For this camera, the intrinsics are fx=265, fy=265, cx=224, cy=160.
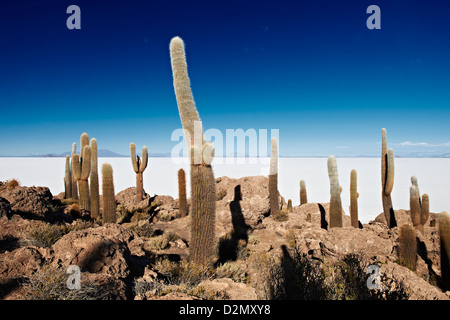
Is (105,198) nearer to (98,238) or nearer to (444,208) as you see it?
(98,238)

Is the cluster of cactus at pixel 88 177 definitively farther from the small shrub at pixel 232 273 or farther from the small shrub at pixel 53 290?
the small shrub at pixel 53 290

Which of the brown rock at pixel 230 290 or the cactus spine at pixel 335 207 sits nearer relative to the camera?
the brown rock at pixel 230 290

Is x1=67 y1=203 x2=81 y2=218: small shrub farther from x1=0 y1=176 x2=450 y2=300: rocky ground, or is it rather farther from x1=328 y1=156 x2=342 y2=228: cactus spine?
x1=328 y1=156 x2=342 y2=228: cactus spine

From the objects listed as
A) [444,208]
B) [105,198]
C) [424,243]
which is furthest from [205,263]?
[444,208]

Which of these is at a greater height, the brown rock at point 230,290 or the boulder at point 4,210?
the boulder at point 4,210

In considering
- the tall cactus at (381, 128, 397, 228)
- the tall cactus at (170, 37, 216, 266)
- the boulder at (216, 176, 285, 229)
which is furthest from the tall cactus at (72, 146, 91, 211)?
the tall cactus at (381, 128, 397, 228)

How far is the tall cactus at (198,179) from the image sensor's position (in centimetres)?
591

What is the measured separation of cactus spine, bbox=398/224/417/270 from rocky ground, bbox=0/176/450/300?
21 cm

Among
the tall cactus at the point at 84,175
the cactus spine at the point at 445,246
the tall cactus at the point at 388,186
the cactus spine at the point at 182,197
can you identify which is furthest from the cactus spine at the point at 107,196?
the tall cactus at the point at 388,186

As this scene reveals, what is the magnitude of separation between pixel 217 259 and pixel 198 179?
2633 millimetres

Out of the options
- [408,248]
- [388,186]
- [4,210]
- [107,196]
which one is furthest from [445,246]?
[4,210]

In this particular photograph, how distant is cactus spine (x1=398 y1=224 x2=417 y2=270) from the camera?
7082 millimetres

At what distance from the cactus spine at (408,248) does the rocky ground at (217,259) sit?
212 mm
